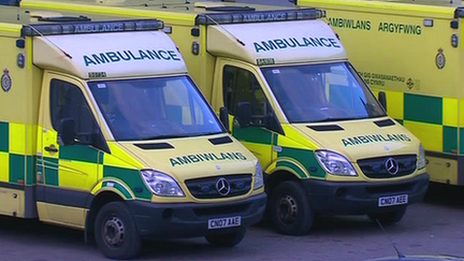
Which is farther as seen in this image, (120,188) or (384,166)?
(384,166)

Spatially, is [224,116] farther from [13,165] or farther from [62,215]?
[13,165]

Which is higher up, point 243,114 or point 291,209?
point 243,114

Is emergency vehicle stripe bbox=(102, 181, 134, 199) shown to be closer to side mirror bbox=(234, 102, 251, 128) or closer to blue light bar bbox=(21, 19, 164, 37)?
blue light bar bbox=(21, 19, 164, 37)

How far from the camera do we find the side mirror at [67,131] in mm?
11352

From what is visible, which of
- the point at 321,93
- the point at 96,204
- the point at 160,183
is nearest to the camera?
the point at 160,183

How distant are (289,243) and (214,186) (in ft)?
4.90

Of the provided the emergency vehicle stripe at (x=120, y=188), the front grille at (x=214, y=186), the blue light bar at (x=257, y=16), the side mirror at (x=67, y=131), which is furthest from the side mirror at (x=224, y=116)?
the side mirror at (x=67, y=131)

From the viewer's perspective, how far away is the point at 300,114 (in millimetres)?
12828

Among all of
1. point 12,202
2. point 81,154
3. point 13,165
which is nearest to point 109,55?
point 81,154

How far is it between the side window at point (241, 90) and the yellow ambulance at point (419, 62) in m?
2.30

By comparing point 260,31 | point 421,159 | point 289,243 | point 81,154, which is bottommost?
point 289,243

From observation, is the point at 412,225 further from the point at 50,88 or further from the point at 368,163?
the point at 50,88

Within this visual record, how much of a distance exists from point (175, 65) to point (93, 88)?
99 cm

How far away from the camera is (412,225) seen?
44.4 ft
